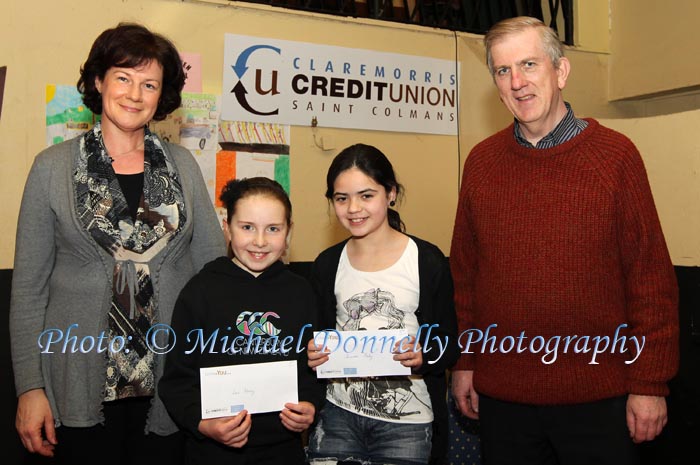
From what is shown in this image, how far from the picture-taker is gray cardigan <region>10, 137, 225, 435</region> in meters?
1.81

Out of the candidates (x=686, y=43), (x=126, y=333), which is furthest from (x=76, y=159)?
(x=686, y=43)

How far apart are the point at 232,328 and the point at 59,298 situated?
0.49 meters

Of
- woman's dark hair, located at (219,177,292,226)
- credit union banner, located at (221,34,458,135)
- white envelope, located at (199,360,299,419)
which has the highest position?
credit union banner, located at (221,34,458,135)

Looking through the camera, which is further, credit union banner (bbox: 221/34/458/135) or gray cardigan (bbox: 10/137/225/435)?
credit union banner (bbox: 221/34/458/135)

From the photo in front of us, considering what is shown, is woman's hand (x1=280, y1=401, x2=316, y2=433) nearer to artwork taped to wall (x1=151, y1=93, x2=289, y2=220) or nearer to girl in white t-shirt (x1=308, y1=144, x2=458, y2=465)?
girl in white t-shirt (x1=308, y1=144, x2=458, y2=465)

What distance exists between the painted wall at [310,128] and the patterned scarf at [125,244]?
1.29 meters

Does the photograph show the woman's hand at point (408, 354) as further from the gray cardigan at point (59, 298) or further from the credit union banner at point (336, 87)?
the credit union banner at point (336, 87)

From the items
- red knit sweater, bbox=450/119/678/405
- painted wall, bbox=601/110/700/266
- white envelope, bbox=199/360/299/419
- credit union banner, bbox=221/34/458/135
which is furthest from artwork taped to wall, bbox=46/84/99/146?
painted wall, bbox=601/110/700/266

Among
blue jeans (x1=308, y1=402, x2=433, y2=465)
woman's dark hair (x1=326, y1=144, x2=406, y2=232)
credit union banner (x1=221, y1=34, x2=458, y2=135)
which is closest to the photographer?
blue jeans (x1=308, y1=402, x2=433, y2=465)

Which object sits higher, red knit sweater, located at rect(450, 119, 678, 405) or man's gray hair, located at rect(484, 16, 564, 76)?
man's gray hair, located at rect(484, 16, 564, 76)

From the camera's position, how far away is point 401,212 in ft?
12.6

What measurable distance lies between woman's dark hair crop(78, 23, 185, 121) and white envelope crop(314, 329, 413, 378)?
0.96 m

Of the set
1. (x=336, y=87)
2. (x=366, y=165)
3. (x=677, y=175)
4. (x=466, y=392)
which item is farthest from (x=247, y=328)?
(x=677, y=175)

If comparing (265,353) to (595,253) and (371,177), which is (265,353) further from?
(595,253)
